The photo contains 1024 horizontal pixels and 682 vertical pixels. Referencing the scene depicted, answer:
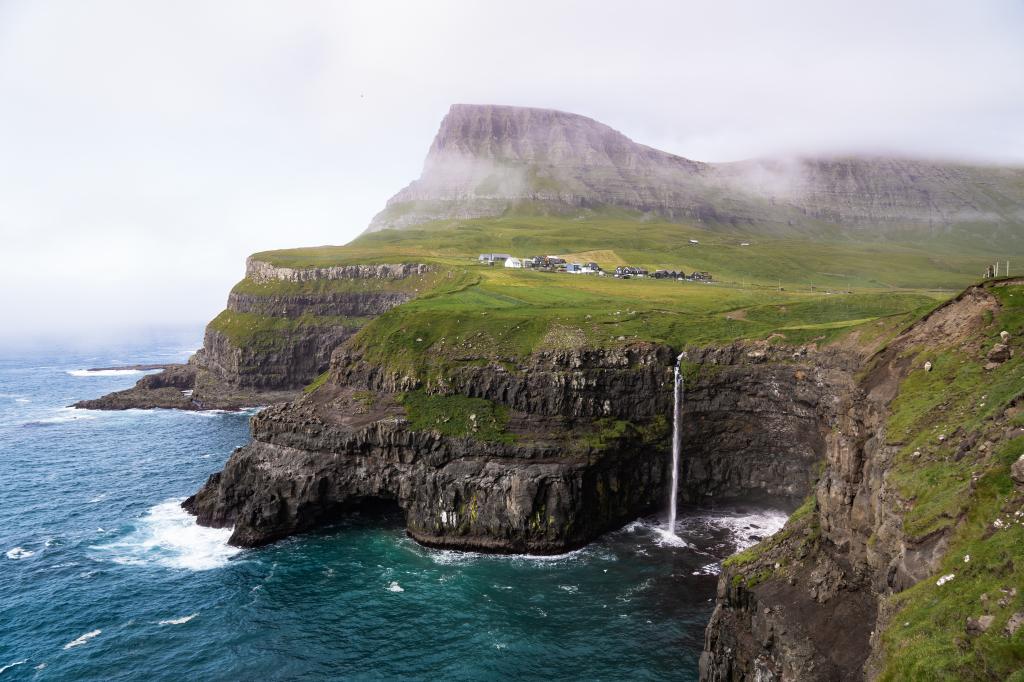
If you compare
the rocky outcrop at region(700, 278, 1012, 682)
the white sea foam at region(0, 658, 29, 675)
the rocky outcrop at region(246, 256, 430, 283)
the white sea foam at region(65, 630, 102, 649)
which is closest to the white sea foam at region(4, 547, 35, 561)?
the white sea foam at region(65, 630, 102, 649)

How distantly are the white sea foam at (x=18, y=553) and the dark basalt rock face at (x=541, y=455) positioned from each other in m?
15.7

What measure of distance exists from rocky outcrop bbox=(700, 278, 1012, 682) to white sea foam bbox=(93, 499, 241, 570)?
48729mm

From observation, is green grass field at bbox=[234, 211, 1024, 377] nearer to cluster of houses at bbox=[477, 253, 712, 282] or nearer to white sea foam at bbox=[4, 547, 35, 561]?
cluster of houses at bbox=[477, 253, 712, 282]

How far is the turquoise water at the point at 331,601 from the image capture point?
45.3 m

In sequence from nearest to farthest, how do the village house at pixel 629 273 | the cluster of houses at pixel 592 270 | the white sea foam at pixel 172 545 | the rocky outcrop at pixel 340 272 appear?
the white sea foam at pixel 172 545 < the village house at pixel 629 273 < the cluster of houses at pixel 592 270 < the rocky outcrop at pixel 340 272

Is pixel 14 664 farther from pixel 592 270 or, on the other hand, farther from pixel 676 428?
pixel 592 270

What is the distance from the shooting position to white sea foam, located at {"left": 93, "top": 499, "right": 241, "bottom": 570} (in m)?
62.7

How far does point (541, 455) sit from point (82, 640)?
41.8 metres

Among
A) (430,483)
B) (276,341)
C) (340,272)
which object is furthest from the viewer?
(340,272)

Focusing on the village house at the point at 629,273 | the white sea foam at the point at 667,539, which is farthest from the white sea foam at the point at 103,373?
the white sea foam at the point at 667,539

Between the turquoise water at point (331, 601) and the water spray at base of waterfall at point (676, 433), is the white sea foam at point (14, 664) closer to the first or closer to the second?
the turquoise water at point (331, 601)

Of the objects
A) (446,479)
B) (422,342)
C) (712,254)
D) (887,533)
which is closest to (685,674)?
(887,533)

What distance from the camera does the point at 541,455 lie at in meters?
66.9

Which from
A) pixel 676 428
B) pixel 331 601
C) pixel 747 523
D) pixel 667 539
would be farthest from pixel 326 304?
pixel 747 523
